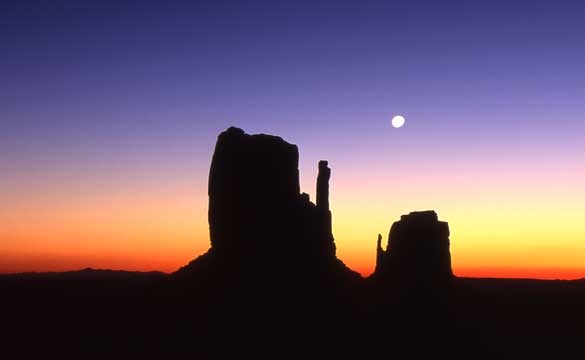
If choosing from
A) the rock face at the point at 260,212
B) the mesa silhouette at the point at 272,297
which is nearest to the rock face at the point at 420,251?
the mesa silhouette at the point at 272,297

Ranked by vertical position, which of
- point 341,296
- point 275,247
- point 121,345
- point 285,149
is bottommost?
point 121,345

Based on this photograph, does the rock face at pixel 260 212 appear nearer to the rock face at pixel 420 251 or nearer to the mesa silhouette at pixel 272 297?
the mesa silhouette at pixel 272 297

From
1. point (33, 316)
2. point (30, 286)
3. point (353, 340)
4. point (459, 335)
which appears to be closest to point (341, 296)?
point (353, 340)

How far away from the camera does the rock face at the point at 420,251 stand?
56.1 m

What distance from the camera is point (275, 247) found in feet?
154

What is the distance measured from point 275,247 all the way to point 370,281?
17.0 m

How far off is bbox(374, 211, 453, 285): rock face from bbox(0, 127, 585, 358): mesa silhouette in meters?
0.10

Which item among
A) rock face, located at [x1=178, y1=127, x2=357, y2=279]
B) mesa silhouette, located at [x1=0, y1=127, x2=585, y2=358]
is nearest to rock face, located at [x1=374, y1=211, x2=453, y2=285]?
mesa silhouette, located at [x1=0, y1=127, x2=585, y2=358]

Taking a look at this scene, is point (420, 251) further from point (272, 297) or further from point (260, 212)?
point (272, 297)

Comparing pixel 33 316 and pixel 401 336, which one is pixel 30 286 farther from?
pixel 401 336

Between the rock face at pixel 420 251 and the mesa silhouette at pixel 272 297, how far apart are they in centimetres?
10

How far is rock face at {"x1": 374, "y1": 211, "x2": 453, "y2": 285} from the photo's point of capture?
5612 centimetres

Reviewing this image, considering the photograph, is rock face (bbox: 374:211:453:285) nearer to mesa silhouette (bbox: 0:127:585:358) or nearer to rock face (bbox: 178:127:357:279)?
mesa silhouette (bbox: 0:127:585:358)

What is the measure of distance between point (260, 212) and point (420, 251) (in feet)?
57.8
